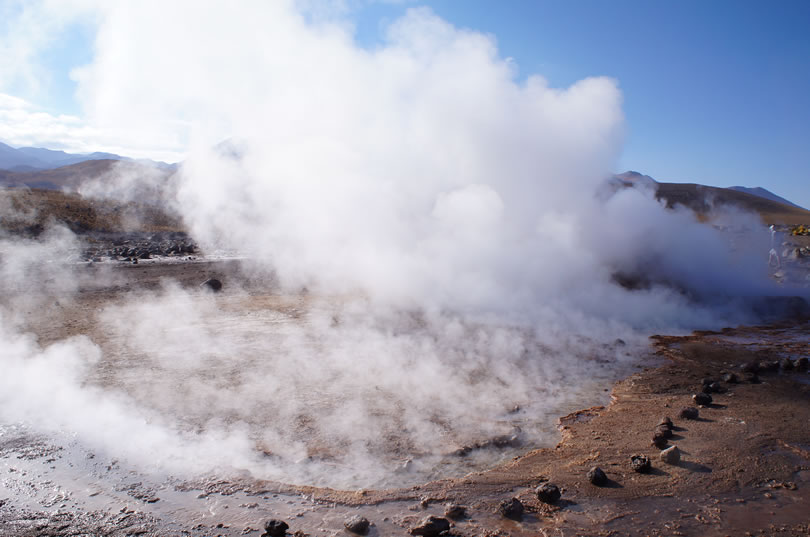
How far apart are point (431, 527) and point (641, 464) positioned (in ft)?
5.91

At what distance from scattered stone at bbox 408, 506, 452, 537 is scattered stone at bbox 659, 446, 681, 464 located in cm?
198

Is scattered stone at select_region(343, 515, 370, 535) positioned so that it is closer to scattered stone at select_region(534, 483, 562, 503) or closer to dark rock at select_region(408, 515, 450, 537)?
dark rock at select_region(408, 515, 450, 537)

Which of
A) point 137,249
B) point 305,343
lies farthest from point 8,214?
point 305,343

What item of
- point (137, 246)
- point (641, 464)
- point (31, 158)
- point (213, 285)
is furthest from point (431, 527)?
point (31, 158)

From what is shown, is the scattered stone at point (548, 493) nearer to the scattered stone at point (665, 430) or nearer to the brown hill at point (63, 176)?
the scattered stone at point (665, 430)

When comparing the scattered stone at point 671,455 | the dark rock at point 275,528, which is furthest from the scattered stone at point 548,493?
the dark rock at point 275,528

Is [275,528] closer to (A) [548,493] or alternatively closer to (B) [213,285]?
(A) [548,493]

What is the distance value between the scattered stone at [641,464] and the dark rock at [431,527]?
1650 millimetres

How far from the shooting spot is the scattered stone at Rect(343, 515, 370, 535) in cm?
312

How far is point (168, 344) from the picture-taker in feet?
23.5

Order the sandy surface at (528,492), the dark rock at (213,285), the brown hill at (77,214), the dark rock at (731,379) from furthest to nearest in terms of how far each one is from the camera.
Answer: the brown hill at (77,214), the dark rock at (213,285), the dark rock at (731,379), the sandy surface at (528,492)

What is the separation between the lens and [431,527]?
3.11 metres

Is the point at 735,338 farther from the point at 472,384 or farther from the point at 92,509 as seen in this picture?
the point at 92,509

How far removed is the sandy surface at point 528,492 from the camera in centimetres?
322
